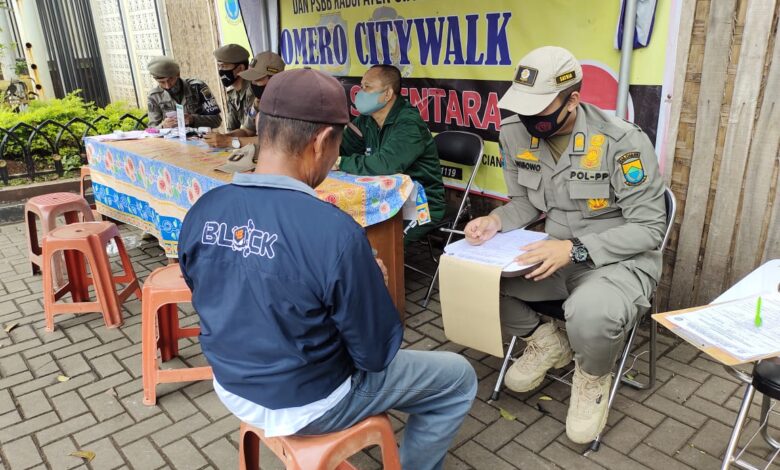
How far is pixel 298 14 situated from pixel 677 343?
4.69 m

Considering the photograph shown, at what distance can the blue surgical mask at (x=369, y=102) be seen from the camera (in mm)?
3746

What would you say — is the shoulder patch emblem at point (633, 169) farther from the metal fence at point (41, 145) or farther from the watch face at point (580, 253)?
the metal fence at point (41, 145)

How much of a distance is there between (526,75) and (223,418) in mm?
2232

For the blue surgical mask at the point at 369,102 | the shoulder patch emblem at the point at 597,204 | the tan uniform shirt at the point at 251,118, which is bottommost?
the shoulder patch emblem at the point at 597,204

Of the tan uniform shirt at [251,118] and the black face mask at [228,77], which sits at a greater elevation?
the black face mask at [228,77]

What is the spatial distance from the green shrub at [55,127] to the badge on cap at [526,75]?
6.55 m

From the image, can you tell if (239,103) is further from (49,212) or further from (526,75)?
(526,75)

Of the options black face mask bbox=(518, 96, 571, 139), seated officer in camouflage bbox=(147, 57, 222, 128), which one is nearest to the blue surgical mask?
black face mask bbox=(518, 96, 571, 139)

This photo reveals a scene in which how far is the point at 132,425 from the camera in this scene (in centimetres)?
287

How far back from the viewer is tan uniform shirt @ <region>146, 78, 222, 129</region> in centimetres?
580

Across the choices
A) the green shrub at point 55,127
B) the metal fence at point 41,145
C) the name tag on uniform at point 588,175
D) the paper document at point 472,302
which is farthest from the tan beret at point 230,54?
the name tag on uniform at point 588,175

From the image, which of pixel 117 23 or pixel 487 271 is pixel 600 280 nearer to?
pixel 487 271

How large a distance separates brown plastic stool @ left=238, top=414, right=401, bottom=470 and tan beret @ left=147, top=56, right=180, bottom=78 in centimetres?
444

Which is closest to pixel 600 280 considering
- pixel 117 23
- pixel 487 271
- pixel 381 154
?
pixel 487 271
